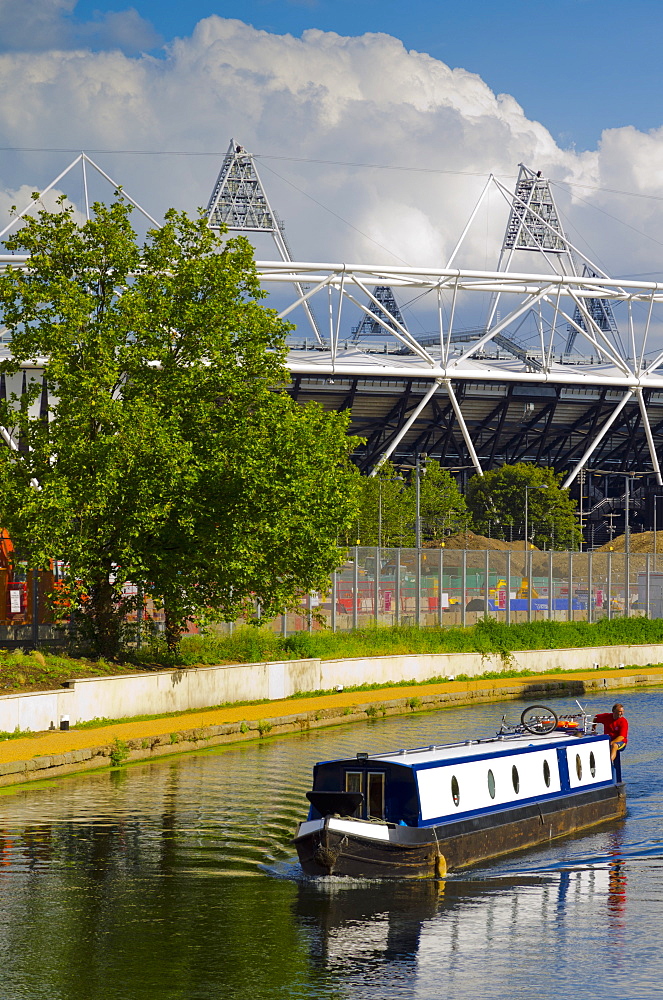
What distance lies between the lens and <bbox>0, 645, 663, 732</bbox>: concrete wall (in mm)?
25625

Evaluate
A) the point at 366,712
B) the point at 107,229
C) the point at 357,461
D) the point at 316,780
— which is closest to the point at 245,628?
the point at 366,712

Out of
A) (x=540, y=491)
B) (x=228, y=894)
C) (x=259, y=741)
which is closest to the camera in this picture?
(x=228, y=894)

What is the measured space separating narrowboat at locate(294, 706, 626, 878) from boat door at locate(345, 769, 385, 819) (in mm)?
13

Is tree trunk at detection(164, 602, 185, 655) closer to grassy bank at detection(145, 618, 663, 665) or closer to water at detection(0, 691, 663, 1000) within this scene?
grassy bank at detection(145, 618, 663, 665)

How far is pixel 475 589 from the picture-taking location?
48.7 metres

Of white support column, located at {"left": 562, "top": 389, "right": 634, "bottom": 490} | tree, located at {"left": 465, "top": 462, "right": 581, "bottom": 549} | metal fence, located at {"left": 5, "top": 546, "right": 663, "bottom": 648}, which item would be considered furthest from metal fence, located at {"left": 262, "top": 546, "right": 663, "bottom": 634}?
white support column, located at {"left": 562, "top": 389, "right": 634, "bottom": 490}

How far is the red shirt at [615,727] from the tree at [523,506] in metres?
83.0

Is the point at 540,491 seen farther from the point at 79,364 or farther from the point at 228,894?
the point at 228,894

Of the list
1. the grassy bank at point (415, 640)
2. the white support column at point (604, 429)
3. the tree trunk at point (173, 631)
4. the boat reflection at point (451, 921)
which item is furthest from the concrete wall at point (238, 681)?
the white support column at point (604, 429)

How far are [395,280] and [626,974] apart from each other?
92.2 meters

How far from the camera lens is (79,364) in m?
30.7

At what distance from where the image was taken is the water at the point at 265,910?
39.7 ft

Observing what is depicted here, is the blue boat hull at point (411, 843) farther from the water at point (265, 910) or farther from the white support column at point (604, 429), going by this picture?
the white support column at point (604, 429)

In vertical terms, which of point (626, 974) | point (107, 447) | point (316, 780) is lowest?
point (626, 974)
